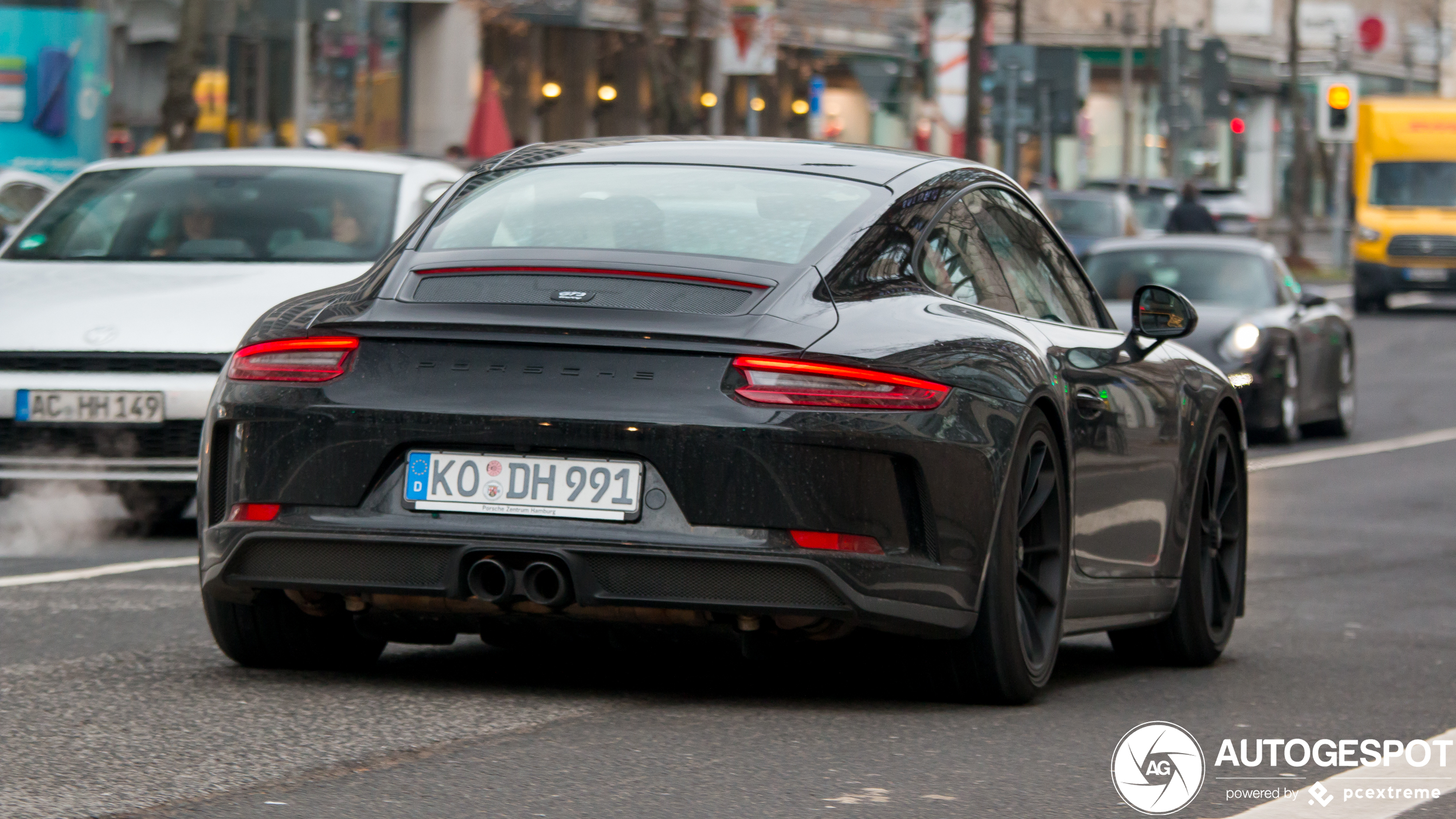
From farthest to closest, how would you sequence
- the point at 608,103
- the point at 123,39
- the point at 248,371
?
the point at 608,103 → the point at 123,39 → the point at 248,371

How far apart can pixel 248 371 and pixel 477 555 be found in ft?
2.45

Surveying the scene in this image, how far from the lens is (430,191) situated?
11.5 meters

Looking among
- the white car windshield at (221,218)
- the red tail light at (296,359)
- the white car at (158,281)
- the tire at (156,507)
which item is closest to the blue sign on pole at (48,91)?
the white car at (158,281)

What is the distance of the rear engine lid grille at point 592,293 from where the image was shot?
218 inches

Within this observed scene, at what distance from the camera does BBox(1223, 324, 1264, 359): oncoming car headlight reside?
16.9 m

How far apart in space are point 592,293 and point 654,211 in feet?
1.61

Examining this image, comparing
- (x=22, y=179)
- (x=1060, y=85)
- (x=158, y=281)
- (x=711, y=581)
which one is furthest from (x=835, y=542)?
(x=1060, y=85)

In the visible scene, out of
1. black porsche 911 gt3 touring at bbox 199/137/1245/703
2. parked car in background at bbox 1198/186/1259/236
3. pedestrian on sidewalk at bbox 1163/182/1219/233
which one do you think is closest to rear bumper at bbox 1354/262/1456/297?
pedestrian on sidewalk at bbox 1163/182/1219/233

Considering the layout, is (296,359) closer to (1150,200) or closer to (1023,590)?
(1023,590)

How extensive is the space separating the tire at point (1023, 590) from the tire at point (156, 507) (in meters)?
4.61

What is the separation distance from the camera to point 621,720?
5.54 metres

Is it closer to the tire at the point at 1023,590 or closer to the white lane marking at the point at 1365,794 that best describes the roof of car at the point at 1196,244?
the tire at the point at 1023,590

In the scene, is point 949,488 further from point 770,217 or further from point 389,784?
point 389,784

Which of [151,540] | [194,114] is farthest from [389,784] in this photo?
[194,114]
